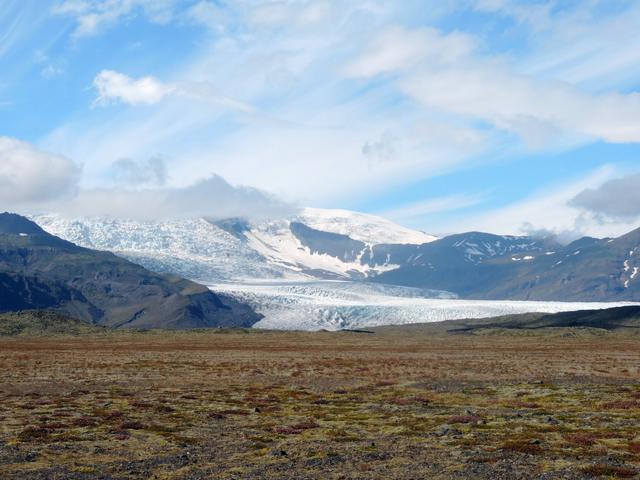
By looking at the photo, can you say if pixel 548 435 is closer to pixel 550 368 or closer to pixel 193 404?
pixel 193 404

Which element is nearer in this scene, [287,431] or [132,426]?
[287,431]

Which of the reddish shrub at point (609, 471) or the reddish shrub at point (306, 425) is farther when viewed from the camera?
the reddish shrub at point (306, 425)

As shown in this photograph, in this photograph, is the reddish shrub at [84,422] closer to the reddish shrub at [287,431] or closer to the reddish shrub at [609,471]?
the reddish shrub at [287,431]

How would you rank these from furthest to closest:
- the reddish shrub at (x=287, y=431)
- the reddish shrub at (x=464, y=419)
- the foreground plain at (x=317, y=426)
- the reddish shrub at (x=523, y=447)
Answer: the reddish shrub at (x=464, y=419)
the reddish shrub at (x=287, y=431)
the reddish shrub at (x=523, y=447)
the foreground plain at (x=317, y=426)

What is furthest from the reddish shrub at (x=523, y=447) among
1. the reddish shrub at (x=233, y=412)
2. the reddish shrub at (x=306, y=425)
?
the reddish shrub at (x=233, y=412)

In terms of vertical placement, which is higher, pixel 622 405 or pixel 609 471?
pixel 609 471

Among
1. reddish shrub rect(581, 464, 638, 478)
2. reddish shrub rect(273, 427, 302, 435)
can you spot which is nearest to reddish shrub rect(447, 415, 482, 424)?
reddish shrub rect(273, 427, 302, 435)

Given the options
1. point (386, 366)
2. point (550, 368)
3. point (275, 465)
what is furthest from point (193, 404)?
point (550, 368)

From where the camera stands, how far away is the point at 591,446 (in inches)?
889

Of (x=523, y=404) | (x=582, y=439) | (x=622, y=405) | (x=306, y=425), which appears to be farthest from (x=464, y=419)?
(x=622, y=405)

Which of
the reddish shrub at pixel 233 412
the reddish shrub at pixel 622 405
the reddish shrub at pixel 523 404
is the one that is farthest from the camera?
the reddish shrub at pixel 523 404

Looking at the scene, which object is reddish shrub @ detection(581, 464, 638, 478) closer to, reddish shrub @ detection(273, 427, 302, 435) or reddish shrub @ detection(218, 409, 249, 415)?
reddish shrub @ detection(273, 427, 302, 435)

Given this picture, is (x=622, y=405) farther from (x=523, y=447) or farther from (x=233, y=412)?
(x=233, y=412)

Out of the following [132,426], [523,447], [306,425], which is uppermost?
[523,447]
